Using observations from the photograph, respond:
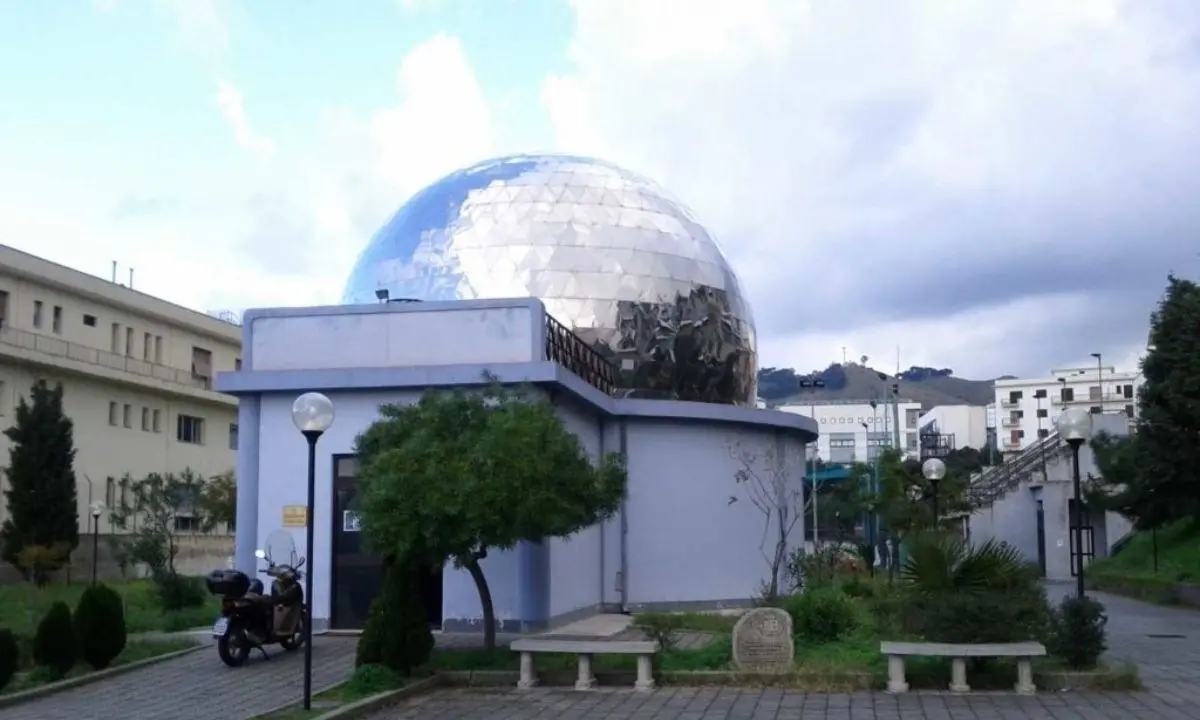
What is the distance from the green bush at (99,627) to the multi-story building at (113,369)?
2730 cm

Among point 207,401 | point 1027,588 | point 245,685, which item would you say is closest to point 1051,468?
point 207,401

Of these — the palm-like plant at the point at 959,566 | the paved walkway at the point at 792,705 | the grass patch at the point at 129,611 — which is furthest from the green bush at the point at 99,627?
the palm-like plant at the point at 959,566

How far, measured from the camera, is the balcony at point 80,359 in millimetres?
41469

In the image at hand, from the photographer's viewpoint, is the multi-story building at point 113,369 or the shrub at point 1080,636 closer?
the shrub at point 1080,636

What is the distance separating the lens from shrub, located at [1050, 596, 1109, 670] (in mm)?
14344

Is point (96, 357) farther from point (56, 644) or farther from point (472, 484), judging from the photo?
point (472, 484)

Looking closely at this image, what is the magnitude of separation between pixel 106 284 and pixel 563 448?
37282mm

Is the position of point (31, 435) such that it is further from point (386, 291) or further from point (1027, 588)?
point (1027, 588)

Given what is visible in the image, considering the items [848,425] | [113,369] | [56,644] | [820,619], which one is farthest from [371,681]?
[848,425]

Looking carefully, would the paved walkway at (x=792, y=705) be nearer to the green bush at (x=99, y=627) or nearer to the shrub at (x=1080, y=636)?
the shrub at (x=1080, y=636)

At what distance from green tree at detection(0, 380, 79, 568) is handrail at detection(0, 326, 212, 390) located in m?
4.16

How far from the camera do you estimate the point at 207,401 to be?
2074 inches

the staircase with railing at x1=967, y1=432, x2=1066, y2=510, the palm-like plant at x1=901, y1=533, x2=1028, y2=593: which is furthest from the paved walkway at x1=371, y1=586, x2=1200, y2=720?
the staircase with railing at x1=967, y1=432, x2=1066, y2=510

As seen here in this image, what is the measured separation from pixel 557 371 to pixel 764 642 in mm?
5297
